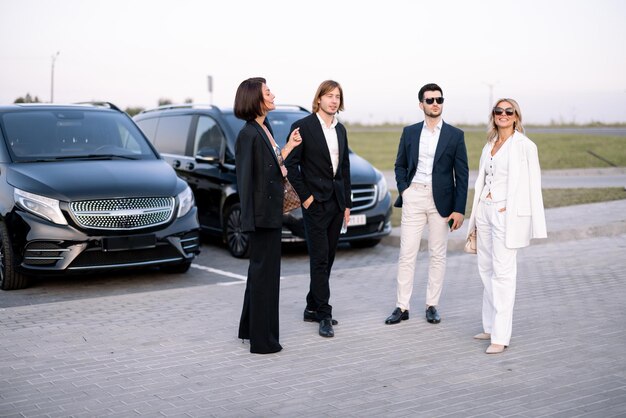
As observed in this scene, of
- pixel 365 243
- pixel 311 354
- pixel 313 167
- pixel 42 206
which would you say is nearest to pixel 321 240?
pixel 313 167

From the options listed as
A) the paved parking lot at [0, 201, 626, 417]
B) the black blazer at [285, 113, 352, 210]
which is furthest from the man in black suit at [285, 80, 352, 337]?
the paved parking lot at [0, 201, 626, 417]

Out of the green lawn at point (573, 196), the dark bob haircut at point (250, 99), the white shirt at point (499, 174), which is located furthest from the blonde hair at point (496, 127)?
the green lawn at point (573, 196)

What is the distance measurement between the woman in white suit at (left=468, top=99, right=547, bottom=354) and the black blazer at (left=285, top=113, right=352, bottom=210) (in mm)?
1221

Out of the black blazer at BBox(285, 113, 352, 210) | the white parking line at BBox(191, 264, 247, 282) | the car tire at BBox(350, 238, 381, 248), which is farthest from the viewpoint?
the car tire at BBox(350, 238, 381, 248)

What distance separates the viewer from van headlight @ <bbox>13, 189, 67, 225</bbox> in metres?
8.80

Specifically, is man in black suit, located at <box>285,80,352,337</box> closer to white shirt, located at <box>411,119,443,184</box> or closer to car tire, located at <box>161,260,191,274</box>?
white shirt, located at <box>411,119,443,184</box>

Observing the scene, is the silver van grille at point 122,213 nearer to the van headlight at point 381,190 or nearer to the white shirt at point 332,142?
the white shirt at point 332,142

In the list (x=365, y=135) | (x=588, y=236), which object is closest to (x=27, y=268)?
(x=588, y=236)

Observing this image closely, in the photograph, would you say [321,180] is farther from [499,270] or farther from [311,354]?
[499,270]

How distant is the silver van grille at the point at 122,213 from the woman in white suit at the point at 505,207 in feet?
13.0

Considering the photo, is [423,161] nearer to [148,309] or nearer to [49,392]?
[148,309]

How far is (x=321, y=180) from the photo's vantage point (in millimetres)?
7117

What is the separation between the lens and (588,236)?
12461 mm

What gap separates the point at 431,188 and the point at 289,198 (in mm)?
1257
